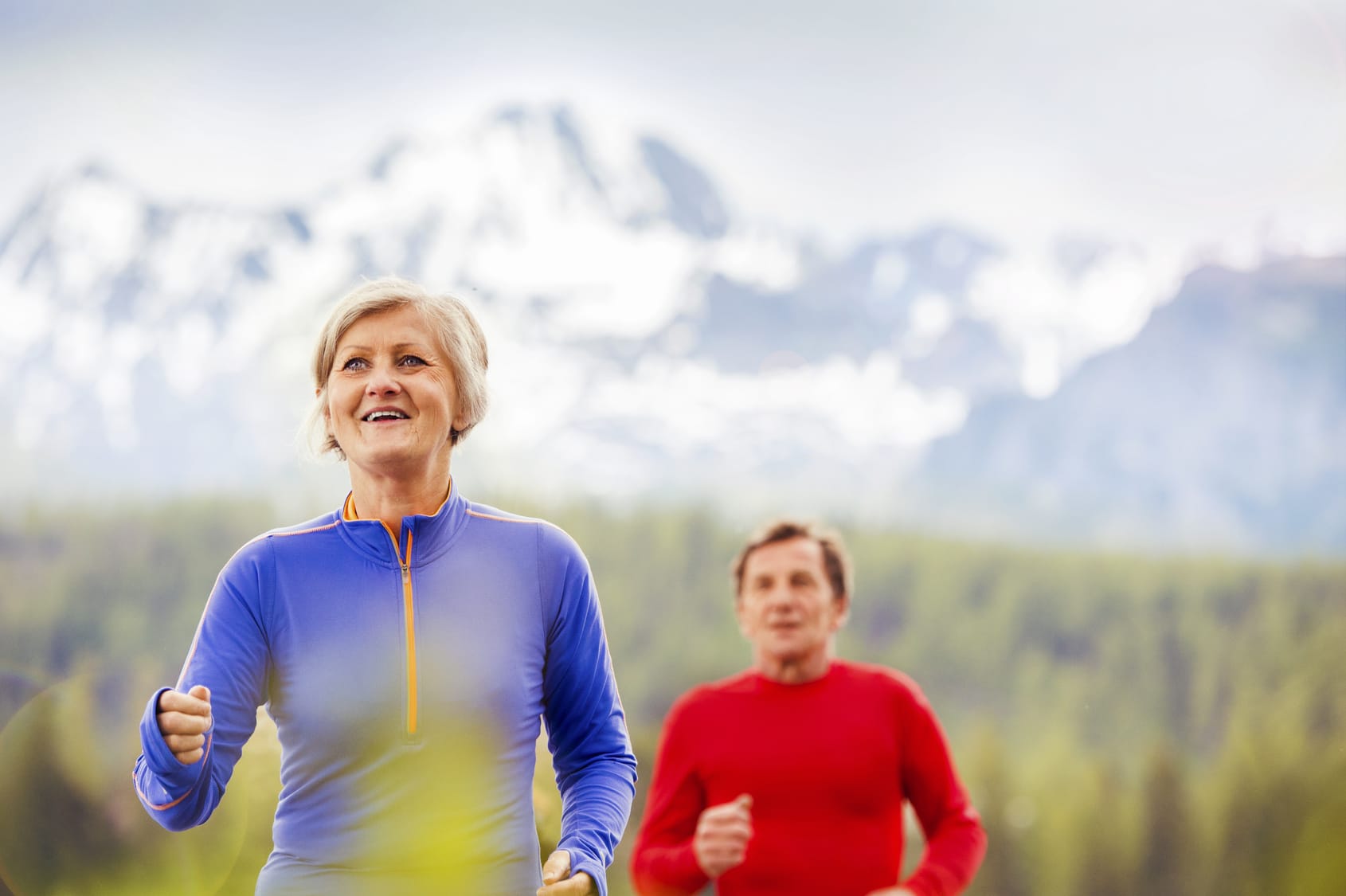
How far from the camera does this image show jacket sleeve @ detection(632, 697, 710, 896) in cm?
194

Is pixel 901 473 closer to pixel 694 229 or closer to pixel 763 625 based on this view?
pixel 694 229

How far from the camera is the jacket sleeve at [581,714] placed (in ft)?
3.50

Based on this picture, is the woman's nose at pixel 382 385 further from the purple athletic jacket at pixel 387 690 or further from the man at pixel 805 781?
the man at pixel 805 781

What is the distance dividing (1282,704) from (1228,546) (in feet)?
6.46

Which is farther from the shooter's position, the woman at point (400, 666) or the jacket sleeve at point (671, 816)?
Result: the jacket sleeve at point (671, 816)

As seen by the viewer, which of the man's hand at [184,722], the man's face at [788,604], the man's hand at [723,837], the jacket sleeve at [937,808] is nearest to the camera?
the man's hand at [184,722]

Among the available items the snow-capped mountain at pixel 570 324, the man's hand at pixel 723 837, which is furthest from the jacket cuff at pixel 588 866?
the snow-capped mountain at pixel 570 324

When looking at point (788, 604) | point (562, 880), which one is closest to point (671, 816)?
point (788, 604)

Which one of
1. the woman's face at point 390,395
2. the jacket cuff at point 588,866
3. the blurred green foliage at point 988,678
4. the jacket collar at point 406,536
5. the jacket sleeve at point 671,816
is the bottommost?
the blurred green foliage at point 988,678

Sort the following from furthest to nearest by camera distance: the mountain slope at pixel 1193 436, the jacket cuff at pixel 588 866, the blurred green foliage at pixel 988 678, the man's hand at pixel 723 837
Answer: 1. the mountain slope at pixel 1193 436
2. the blurred green foliage at pixel 988 678
3. the man's hand at pixel 723 837
4. the jacket cuff at pixel 588 866

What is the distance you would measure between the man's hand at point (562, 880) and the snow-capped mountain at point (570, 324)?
362 inches

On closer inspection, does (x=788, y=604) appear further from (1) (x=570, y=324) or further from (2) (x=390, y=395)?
(1) (x=570, y=324)

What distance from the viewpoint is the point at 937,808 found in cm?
200

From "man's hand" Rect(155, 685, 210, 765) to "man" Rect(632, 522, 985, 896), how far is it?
1.06 m
